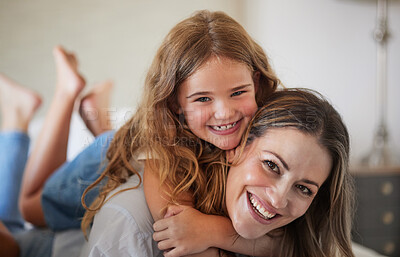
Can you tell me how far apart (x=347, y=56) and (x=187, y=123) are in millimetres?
1950

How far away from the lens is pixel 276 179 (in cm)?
71


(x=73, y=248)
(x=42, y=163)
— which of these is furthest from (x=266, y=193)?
(x=42, y=163)

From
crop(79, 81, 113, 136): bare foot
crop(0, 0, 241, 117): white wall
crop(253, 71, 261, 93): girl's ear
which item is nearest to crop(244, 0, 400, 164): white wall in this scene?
crop(0, 0, 241, 117): white wall

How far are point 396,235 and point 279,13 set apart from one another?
54.6 inches

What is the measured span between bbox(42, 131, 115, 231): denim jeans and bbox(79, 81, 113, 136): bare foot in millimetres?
223

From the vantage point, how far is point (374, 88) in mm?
2510

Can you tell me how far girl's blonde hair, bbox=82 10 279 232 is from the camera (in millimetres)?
787

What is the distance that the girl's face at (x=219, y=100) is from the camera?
77 centimetres

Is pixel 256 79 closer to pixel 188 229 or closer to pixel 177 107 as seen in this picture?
pixel 177 107

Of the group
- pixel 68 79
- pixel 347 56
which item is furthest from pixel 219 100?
pixel 347 56

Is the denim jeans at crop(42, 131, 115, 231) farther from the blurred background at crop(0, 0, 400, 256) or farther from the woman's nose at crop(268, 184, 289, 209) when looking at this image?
the blurred background at crop(0, 0, 400, 256)

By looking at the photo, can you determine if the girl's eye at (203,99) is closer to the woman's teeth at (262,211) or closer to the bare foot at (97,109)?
the woman's teeth at (262,211)

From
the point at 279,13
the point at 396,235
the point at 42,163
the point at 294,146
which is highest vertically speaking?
the point at 279,13

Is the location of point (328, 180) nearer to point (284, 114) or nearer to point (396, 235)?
point (284, 114)
